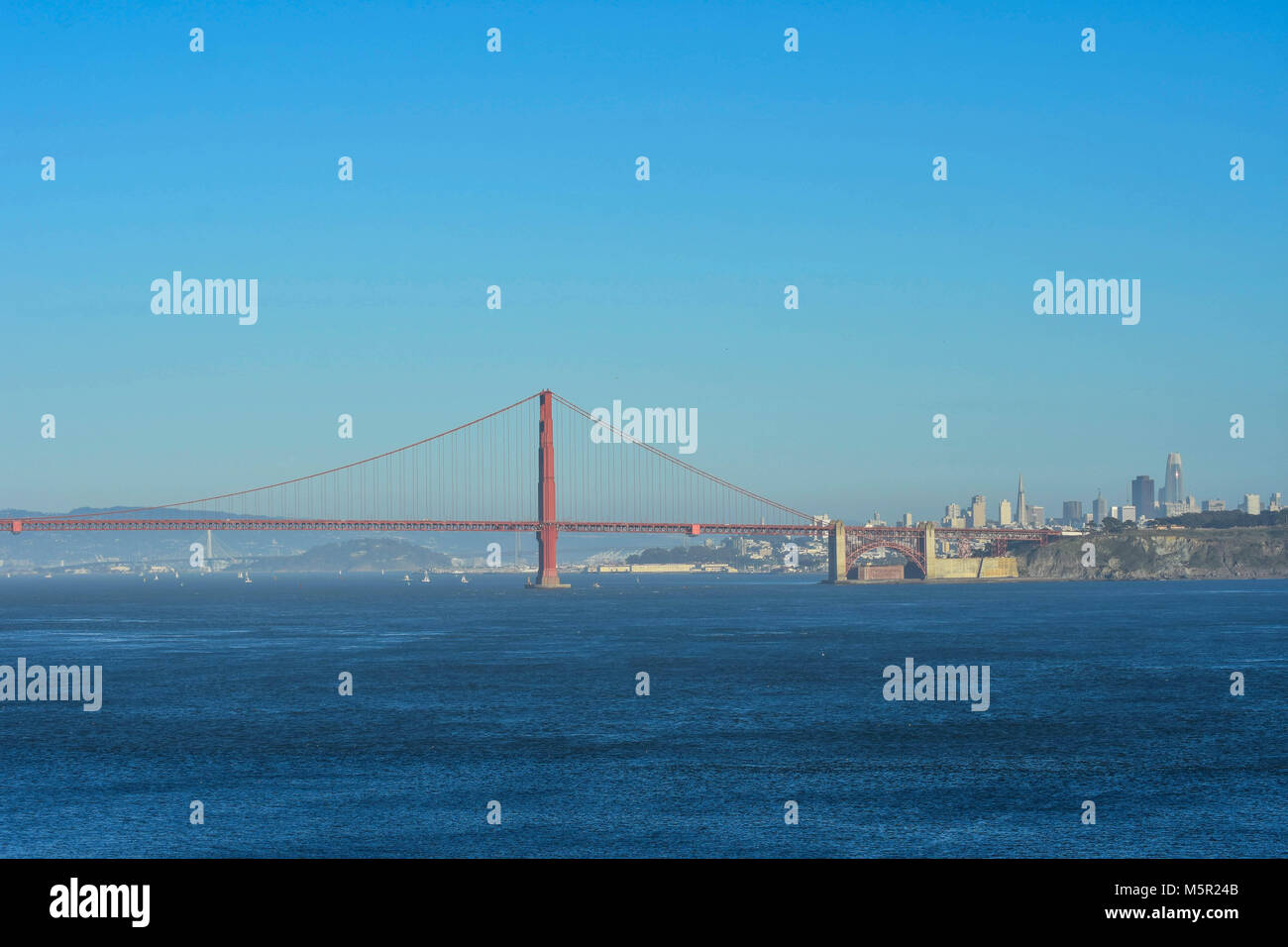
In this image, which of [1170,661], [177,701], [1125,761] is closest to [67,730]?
[177,701]

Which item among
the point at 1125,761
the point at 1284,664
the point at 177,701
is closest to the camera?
the point at 1125,761

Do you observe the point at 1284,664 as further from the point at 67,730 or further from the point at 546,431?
the point at 546,431

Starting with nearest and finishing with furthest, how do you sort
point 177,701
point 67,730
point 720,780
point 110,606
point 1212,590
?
1. point 720,780
2. point 67,730
3. point 177,701
4. point 110,606
5. point 1212,590

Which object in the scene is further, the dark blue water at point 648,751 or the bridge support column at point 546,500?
the bridge support column at point 546,500

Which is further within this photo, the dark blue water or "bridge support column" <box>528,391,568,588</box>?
"bridge support column" <box>528,391,568,588</box>
